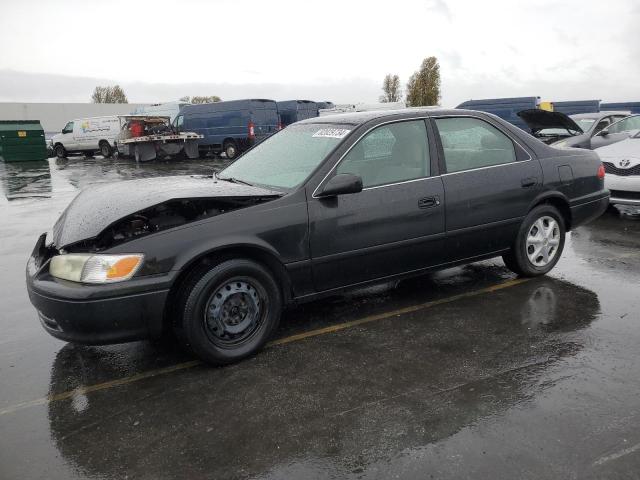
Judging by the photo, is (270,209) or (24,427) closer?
(24,427)

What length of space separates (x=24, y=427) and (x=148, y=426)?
0.67m

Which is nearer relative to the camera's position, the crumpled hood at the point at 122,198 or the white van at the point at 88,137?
the crumpled hood at the point at 122,198

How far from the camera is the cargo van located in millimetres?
22516

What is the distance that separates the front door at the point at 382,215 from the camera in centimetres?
370

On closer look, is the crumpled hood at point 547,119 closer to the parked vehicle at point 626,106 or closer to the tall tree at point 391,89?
the parked vehicle at point 626,106

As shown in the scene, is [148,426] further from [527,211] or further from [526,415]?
[527,211]

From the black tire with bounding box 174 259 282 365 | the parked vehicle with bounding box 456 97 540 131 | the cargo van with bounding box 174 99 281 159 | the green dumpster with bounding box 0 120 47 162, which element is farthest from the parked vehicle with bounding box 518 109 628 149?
the green dumpster with bounding box 0 120 47 162

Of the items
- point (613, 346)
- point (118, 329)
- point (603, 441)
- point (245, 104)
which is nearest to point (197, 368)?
point (118, 329)

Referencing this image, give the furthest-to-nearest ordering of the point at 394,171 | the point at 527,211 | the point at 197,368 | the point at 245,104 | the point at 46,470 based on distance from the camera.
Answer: the point at 245,104
the point at 527,211
the point at 394,171
the point at 197,368
the point at 46,470

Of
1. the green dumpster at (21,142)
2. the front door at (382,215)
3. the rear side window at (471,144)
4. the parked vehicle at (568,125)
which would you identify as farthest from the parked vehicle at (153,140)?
the front door at (382,215)

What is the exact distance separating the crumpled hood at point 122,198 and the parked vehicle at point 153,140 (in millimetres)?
18357

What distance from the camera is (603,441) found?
2.53 m

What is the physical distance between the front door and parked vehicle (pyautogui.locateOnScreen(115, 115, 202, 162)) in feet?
62.3

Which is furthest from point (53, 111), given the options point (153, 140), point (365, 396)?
point (365, 396)
